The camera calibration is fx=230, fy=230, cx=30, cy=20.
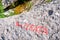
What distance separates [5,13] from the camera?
495 centimetres

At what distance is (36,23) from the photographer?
125 inches

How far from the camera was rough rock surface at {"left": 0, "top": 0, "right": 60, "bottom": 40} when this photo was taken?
10.0ft

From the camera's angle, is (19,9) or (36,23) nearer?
(36,23)

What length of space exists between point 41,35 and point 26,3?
2.42 m

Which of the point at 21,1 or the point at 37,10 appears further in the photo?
the point at 21,1

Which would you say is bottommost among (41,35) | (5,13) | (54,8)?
(5,13)

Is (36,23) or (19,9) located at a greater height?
(36,23)

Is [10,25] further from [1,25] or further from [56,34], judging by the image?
[56,34]

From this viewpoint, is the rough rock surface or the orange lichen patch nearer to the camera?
the rough rock surface

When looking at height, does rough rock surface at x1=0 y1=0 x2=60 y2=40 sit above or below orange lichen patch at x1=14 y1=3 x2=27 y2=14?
above

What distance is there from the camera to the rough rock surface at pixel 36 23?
3049mm

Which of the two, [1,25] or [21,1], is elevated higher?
[1,25]

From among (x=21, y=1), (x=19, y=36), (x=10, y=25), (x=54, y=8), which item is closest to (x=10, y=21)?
(x=10, y=25)

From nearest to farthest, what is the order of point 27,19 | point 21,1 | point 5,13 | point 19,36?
point 19,36 < point 27,19 < point 5,13 < point 21,1
